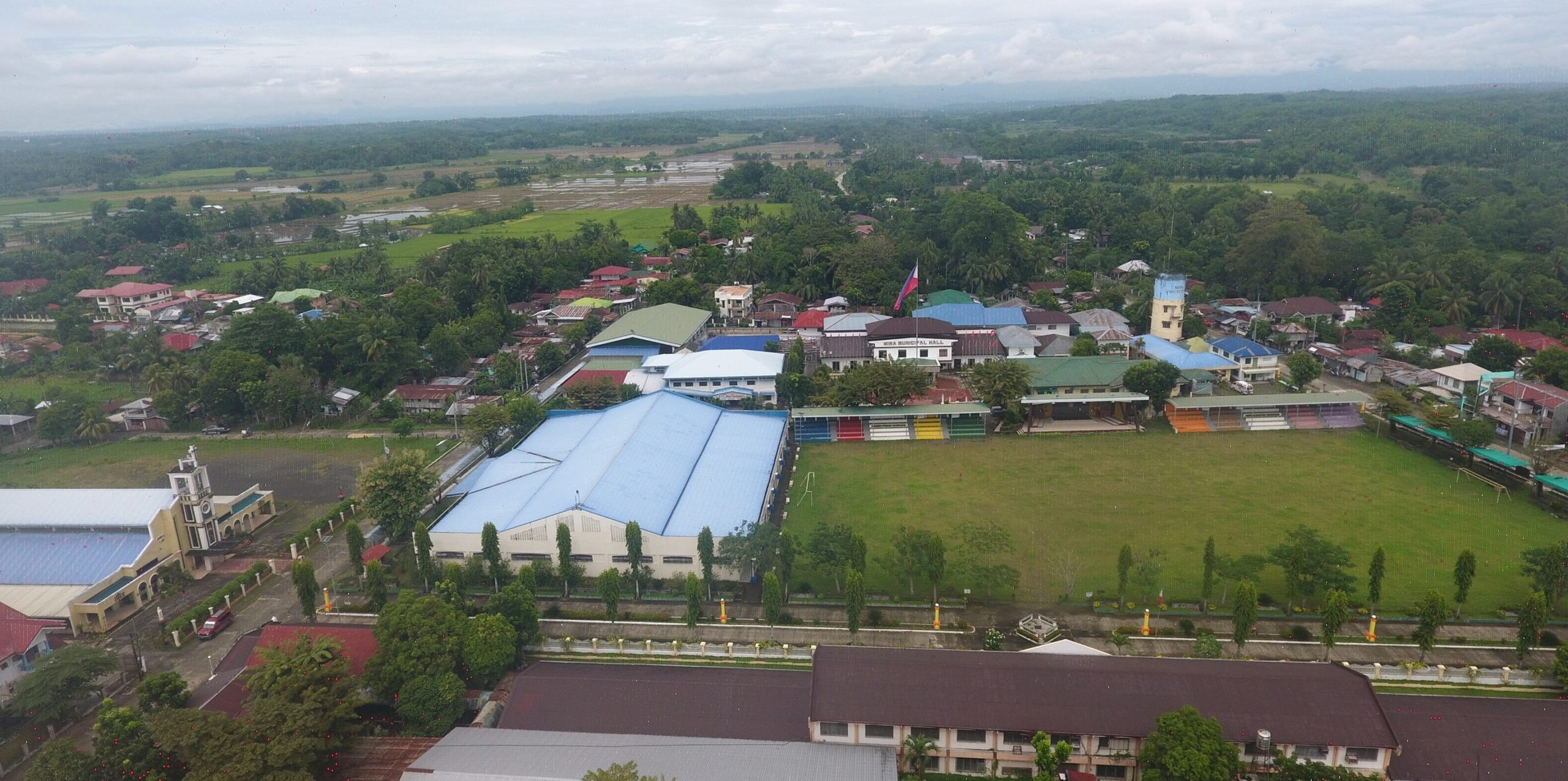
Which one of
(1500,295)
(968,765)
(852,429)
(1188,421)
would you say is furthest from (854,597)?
(1500,295)

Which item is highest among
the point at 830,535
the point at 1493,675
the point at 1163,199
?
the point at 1163,199

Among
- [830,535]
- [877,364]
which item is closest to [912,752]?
[830,535]

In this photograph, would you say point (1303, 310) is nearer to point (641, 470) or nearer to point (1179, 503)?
point (1179, 503)

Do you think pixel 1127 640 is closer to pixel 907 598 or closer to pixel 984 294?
pixel 907 598

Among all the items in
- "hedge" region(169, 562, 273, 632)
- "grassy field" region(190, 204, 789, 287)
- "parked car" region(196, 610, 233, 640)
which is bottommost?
"parked car" region(196, 610, 233, 640)

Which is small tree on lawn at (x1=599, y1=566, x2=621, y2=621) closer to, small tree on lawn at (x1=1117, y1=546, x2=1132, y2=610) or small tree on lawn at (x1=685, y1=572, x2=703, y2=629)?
small tree on lawn at (x1=685, y1=572, x2=703, y2=629)

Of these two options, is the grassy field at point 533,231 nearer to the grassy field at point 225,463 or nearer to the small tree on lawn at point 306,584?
the grassy field at point 225,463

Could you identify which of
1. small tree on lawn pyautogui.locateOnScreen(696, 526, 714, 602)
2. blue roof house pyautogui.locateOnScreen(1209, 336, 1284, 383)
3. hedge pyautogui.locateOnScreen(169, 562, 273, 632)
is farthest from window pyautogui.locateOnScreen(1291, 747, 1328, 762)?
blue roof house pyautogui.locateOnScreen(1209, 336, 1284, 383)
